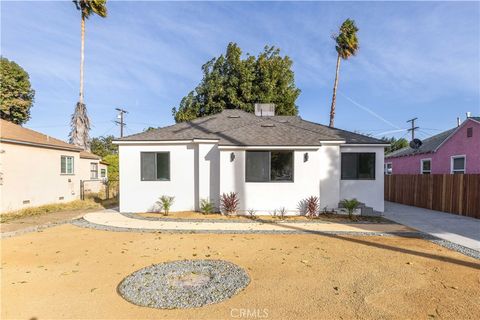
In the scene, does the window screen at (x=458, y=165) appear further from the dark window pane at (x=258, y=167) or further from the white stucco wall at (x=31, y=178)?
the white stucco wall at (x=31, y=178)

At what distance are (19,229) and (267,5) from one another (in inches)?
538

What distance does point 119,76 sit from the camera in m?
16.6

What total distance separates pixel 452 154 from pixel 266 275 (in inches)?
660

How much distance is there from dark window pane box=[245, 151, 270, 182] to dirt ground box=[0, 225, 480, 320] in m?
3.43

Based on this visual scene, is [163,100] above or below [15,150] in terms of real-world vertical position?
above

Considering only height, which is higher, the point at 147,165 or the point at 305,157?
the point at 305,157

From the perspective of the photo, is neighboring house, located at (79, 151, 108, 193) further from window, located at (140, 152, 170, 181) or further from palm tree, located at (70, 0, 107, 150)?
window, located at (140, 152, 170, 181)

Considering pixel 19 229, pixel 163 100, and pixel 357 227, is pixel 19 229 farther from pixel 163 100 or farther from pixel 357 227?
pixel 163 100

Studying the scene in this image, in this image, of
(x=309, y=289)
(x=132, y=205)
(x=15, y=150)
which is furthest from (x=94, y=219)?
(x=309, y=289)

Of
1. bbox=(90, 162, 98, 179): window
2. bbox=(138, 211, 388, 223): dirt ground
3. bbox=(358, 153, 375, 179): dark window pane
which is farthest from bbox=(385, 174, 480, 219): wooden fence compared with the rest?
bbox=(90, 162, 98, 179): window

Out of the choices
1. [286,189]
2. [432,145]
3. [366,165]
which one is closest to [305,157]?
[286,189]

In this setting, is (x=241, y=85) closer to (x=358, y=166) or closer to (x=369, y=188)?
(x=358, y=166)

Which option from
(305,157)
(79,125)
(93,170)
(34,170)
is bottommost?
(93,170)

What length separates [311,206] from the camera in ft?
34.5
